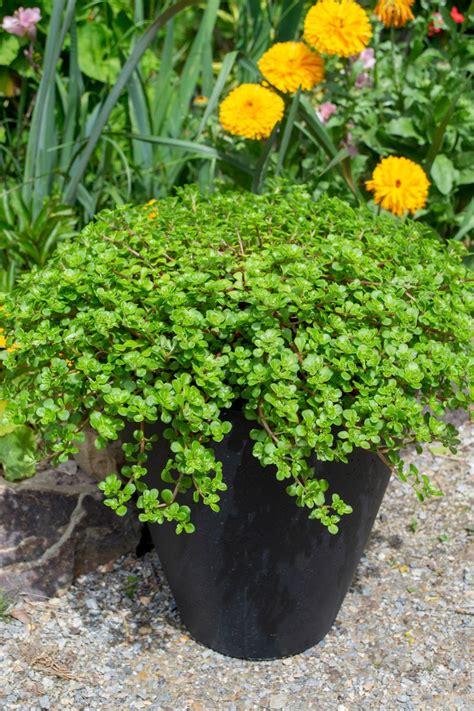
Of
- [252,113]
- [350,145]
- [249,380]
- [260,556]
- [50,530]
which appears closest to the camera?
[249,380]

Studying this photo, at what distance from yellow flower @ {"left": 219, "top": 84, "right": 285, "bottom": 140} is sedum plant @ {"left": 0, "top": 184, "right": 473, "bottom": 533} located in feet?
2.43

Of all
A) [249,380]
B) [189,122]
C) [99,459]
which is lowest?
[99,459]

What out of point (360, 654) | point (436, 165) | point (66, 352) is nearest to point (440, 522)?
point (360, 654)

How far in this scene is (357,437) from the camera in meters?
1.55

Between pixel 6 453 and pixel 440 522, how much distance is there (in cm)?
111

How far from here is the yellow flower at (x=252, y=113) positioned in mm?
2459

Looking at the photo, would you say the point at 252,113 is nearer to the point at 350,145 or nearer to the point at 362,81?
the point at 350,145

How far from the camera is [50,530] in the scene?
2057 millimetres

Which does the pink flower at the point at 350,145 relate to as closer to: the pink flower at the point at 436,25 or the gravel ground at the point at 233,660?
the pink flower at the point at 436,25

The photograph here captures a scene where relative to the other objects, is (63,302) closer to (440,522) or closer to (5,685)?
(5,685)

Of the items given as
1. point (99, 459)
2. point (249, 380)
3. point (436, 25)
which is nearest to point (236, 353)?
point (249, 380)

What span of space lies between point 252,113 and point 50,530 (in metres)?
1.20

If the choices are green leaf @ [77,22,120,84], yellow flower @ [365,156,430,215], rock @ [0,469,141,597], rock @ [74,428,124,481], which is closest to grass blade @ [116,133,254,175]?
yellow flower @ [365,156,430,215]

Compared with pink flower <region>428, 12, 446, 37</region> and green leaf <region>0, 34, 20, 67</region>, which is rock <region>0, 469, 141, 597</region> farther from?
pink flower <region>428, 12, 446, 37</region>
